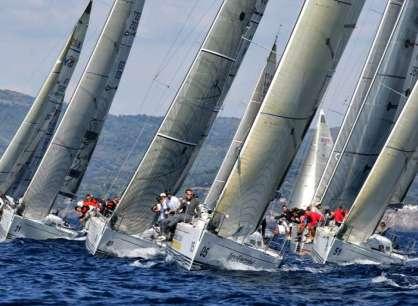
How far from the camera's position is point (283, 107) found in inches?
1145

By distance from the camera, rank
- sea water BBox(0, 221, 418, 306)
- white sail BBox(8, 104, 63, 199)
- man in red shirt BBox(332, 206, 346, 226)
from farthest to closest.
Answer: white sail BBox(8, 104, 63, 199)
man in red shirt BBox(332, 206, 346, 226)
sea water BBox(0, 221, 418, 306)

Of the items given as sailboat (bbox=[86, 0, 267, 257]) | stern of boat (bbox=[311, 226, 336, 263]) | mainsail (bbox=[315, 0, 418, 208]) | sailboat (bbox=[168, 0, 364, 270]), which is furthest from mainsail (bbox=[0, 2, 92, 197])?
sailboat (bbox=[168, 0, 364, 270])

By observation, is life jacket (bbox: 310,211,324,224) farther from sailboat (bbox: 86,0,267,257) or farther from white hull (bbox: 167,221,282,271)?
white hull (bbox: 167,221,282,271)

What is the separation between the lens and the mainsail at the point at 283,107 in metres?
28.8

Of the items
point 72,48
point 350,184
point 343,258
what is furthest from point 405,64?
point 72,48

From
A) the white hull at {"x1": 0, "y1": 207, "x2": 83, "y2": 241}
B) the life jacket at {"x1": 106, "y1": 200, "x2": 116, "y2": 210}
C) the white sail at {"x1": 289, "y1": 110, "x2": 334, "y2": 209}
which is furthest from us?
the white sail at {"x1": 289, "y1": 110, "x2": 334, "y2": 209}

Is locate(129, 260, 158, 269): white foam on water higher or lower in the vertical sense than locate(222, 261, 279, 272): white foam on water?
lower

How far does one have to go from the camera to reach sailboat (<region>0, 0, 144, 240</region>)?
3844 centimetres

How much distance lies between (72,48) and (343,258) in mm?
14748

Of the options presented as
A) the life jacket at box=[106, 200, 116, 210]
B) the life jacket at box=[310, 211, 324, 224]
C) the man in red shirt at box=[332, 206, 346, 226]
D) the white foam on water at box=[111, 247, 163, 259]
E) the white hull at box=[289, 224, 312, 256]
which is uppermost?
the man in red shirt at box=[332, 206, 346, 226]

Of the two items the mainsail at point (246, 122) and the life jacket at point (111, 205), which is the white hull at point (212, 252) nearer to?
the life jacket at point (111, 205)

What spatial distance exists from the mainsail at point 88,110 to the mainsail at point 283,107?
1130cm

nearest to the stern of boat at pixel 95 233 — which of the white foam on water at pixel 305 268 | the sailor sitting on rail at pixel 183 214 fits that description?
the sailor sitting on rail at pixel 183 214

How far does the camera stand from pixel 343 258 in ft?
118
